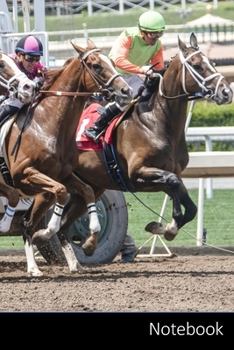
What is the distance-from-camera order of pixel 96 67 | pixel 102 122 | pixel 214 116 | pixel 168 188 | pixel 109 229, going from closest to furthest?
pixel 96 67
pixel 168 188
pixel 102 122
pixel 109 229
pixel 214 116

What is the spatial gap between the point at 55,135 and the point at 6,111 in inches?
19.9

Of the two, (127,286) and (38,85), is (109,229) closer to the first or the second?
(38,85)

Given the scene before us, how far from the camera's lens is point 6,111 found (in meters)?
7.84

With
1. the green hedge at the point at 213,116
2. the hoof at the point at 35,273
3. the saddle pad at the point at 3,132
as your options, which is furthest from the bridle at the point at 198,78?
the green hedge at the point at 213,116

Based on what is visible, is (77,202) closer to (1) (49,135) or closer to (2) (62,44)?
(1) (49,135)

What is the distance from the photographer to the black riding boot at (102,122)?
8422 millimetres

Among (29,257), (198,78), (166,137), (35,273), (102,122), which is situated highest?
(198,78)

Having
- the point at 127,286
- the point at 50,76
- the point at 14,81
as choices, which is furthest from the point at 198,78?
the point at 127,286

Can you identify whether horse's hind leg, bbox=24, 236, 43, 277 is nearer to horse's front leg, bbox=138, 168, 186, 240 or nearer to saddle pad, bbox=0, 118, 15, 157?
saddle pad, bbox=0, 118, 15, 157

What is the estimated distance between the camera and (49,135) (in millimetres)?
7672

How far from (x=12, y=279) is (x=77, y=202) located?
45.5 inches

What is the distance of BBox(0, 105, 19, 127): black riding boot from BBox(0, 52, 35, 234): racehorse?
148 mm

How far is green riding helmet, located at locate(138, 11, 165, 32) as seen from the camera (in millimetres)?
8539

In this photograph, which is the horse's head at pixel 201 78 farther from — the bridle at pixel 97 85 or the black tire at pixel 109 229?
the black tire at pixel 109 229
